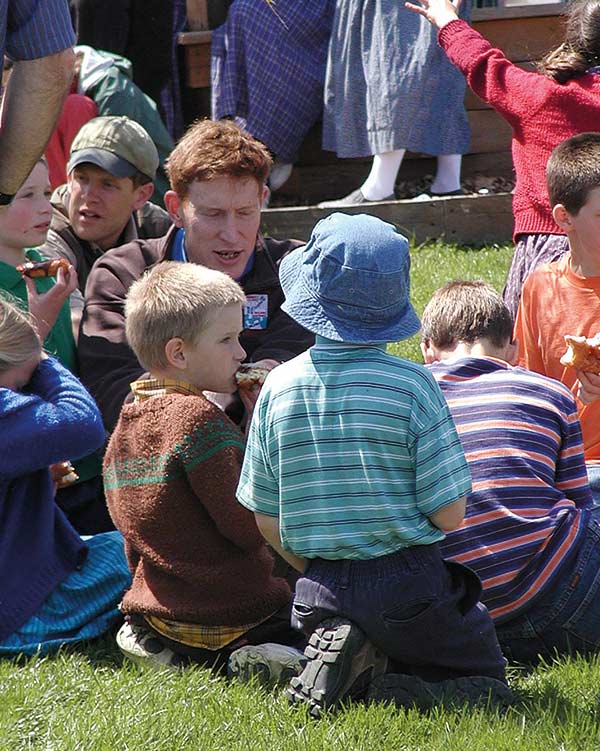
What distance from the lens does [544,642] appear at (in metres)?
3.74

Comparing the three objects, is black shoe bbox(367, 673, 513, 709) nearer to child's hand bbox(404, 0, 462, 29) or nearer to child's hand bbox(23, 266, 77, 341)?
child's hand bbox(23, 266, 77, 341)

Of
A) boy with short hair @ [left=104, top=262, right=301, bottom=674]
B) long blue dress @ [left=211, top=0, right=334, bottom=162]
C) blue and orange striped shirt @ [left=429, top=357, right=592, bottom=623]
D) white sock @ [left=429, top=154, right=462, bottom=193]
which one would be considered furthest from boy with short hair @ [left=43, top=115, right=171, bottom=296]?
white sock @ [left=429, top=154, right=462, bottom=193]

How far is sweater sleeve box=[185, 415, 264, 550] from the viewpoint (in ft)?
11.7

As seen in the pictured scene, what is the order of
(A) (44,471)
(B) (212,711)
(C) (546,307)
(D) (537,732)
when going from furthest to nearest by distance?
(C) (546,307)
(A) (44,471)
(B) (212,711)
(D) (537,732)

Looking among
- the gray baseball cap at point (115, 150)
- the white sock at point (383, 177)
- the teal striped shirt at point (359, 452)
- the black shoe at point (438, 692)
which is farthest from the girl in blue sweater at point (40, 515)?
the white sock at point (383, 177)

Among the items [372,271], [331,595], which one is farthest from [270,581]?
[372,271]

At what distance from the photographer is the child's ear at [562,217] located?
16.0ft

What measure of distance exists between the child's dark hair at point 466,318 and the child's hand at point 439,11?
2065 millimetres

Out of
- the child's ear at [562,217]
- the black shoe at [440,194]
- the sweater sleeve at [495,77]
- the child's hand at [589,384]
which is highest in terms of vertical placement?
the sweater sleeve at [495,77]

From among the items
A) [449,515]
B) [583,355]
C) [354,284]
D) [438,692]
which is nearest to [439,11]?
[583,355]

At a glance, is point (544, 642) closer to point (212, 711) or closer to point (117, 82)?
point (212, 711)

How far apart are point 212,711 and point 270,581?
0.54 metres

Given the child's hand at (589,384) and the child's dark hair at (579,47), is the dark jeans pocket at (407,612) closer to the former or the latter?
the child's hand at (589,384)

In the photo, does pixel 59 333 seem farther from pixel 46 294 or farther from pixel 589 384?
pixel 589 384
